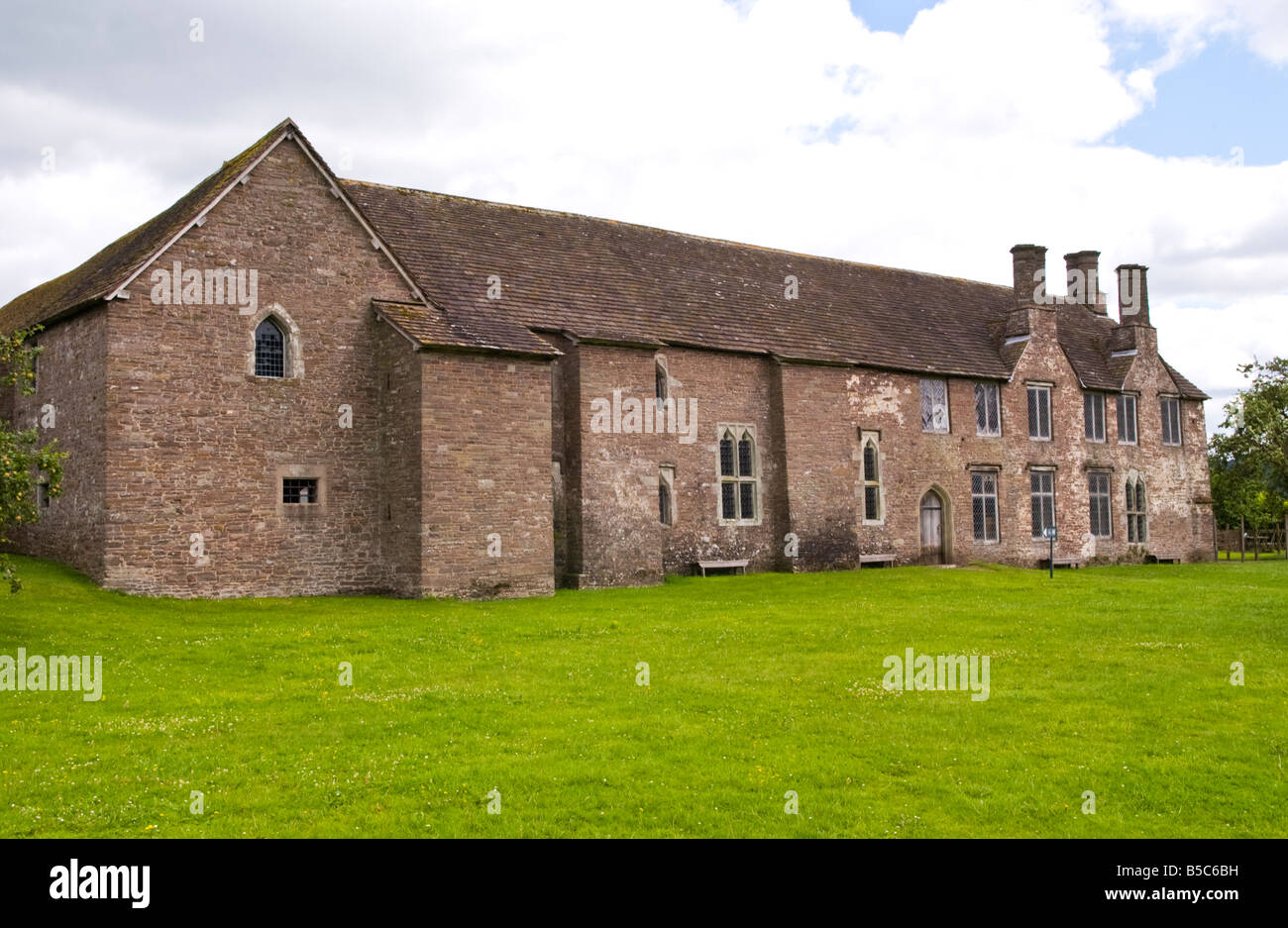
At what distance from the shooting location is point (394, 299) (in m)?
25.6

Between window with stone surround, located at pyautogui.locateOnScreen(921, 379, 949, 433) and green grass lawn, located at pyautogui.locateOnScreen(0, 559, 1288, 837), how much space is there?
52.7ft

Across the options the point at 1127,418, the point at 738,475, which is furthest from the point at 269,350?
the point at 1127,418

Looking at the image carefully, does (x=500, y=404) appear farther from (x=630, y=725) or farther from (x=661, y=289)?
(x=630, y=725)

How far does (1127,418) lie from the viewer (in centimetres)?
4325

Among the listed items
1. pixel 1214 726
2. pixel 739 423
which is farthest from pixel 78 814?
pixel 739 423

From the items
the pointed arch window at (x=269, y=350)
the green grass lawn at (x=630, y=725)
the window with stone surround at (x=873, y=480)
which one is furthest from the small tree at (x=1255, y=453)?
the pointed arch window at (x=269, y=350)

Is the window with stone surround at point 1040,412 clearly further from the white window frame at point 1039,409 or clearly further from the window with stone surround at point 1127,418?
the window with stone surround at point 1127,418

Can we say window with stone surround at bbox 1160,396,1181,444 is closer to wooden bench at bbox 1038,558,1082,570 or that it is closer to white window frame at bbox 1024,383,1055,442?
white window frame at bbox 1024,383,1055,442

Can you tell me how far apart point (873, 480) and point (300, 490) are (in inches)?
734

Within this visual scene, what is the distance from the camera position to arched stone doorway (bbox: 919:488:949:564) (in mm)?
36188

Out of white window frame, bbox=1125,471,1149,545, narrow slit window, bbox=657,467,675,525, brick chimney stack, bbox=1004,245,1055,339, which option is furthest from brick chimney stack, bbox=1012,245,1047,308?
narrow slit window, bbox=657,467,675,525

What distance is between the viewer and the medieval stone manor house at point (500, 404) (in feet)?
74.7

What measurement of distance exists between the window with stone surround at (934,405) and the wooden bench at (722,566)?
30.8ft

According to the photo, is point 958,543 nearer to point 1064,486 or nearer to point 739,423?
point 1064,486
